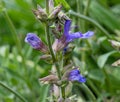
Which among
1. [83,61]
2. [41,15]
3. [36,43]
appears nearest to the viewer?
[41,15]

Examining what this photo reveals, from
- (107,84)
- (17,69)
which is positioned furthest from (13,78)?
(107,84)

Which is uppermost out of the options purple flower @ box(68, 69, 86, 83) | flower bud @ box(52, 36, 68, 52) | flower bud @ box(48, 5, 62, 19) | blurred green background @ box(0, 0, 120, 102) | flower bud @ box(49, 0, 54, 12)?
flower bud @ box(49, 0, 54, 12)

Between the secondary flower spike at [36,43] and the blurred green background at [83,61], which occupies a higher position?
the secondary flower spike at [36,43]

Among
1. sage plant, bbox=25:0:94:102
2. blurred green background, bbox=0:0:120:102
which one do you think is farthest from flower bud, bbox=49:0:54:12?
blurred green background, bbox=0:0:120:102

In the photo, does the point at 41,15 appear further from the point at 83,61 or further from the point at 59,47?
the point at 83,61

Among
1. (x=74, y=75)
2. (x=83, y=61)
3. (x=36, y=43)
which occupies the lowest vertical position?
(x=83, y=61)

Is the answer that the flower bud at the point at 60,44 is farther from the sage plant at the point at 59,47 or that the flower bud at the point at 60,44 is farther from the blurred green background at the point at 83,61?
the blurred green background at the point at 83,61

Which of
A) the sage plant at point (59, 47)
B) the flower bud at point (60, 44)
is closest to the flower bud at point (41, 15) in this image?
the sage plant at point (59, 47)

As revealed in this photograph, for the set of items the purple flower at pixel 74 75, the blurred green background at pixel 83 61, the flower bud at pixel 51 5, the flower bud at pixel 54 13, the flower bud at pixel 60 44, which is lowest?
the blurred green background at pixel 83 61

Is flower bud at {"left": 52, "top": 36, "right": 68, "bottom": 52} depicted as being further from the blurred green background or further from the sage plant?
the blurred green background

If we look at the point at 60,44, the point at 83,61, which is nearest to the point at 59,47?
the point at 60,44
